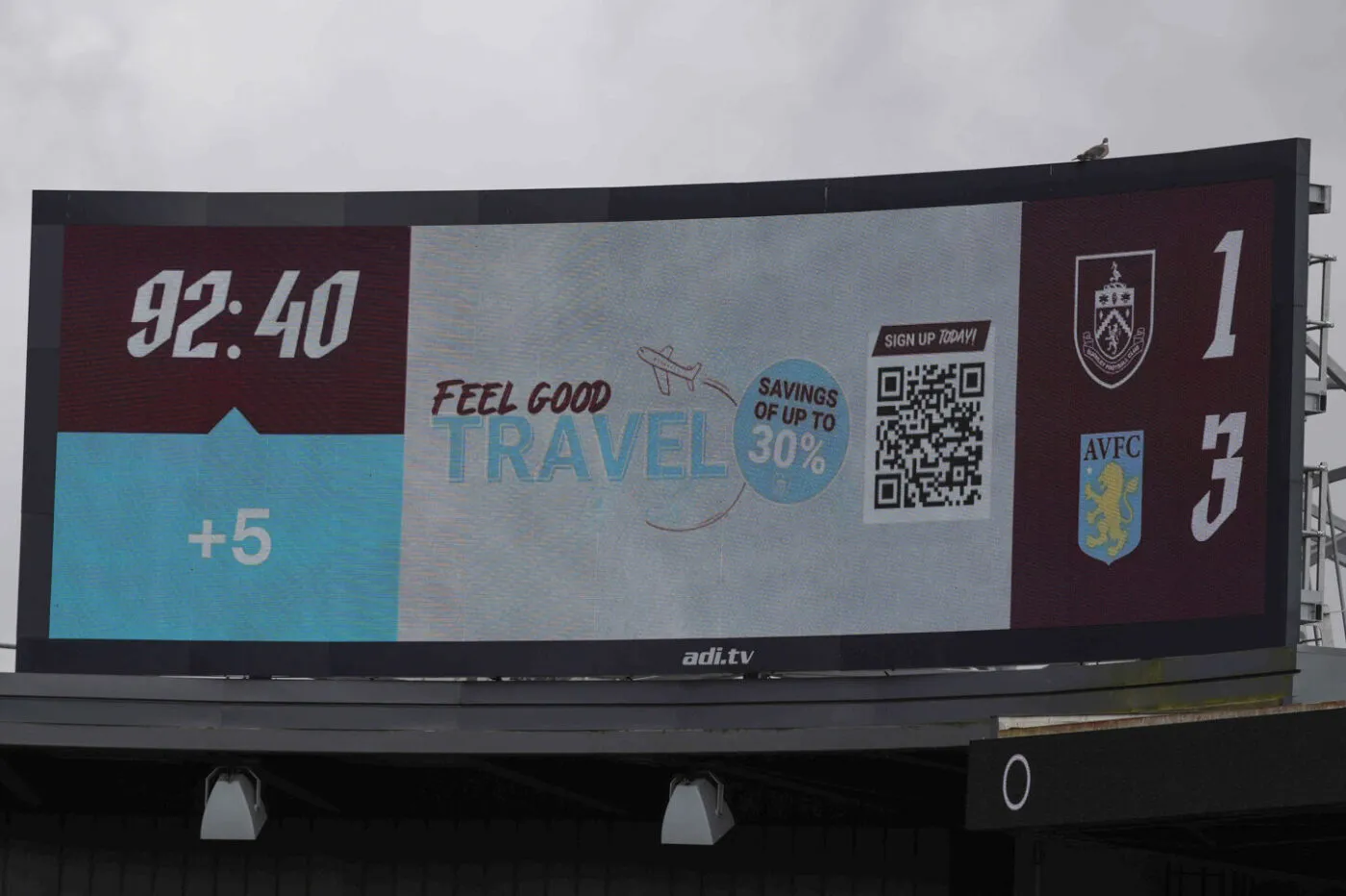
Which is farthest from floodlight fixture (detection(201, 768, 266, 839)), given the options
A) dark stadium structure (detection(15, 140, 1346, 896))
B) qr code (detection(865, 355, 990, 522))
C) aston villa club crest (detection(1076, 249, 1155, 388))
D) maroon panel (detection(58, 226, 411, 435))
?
aston villa club crest (detection(1076, 249, 1155, 388))

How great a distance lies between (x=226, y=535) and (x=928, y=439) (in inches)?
204

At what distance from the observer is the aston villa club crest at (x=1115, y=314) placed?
17.7 metres

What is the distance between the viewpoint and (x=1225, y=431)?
17.3m

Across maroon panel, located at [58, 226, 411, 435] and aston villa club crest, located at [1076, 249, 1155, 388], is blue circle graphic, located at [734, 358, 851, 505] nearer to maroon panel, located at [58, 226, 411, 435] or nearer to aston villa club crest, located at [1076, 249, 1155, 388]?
Result: aston villa club crest, located at [1076, 249, 1155, 388]

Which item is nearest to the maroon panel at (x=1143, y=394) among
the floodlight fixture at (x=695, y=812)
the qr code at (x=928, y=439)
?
the qr code at (x=928, y=439)

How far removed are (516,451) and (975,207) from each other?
147 inches

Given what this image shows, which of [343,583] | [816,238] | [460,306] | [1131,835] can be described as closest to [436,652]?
[343,583]

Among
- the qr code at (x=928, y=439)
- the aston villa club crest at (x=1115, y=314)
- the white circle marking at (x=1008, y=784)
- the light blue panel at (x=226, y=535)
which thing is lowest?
the white circle marking at (x=1008, y=784)

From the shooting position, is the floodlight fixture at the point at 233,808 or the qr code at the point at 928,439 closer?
the qr code at the point at 928,439

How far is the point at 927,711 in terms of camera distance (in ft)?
57.9

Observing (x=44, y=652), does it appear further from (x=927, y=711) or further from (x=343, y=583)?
(x=927, y=711)

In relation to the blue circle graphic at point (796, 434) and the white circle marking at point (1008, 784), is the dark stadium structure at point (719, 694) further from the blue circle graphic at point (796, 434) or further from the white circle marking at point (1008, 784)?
the blue circle graphic at point (796, 434)

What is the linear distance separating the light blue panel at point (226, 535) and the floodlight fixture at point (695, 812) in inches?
96.4

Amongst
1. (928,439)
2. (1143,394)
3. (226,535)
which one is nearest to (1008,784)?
(1143,394)
